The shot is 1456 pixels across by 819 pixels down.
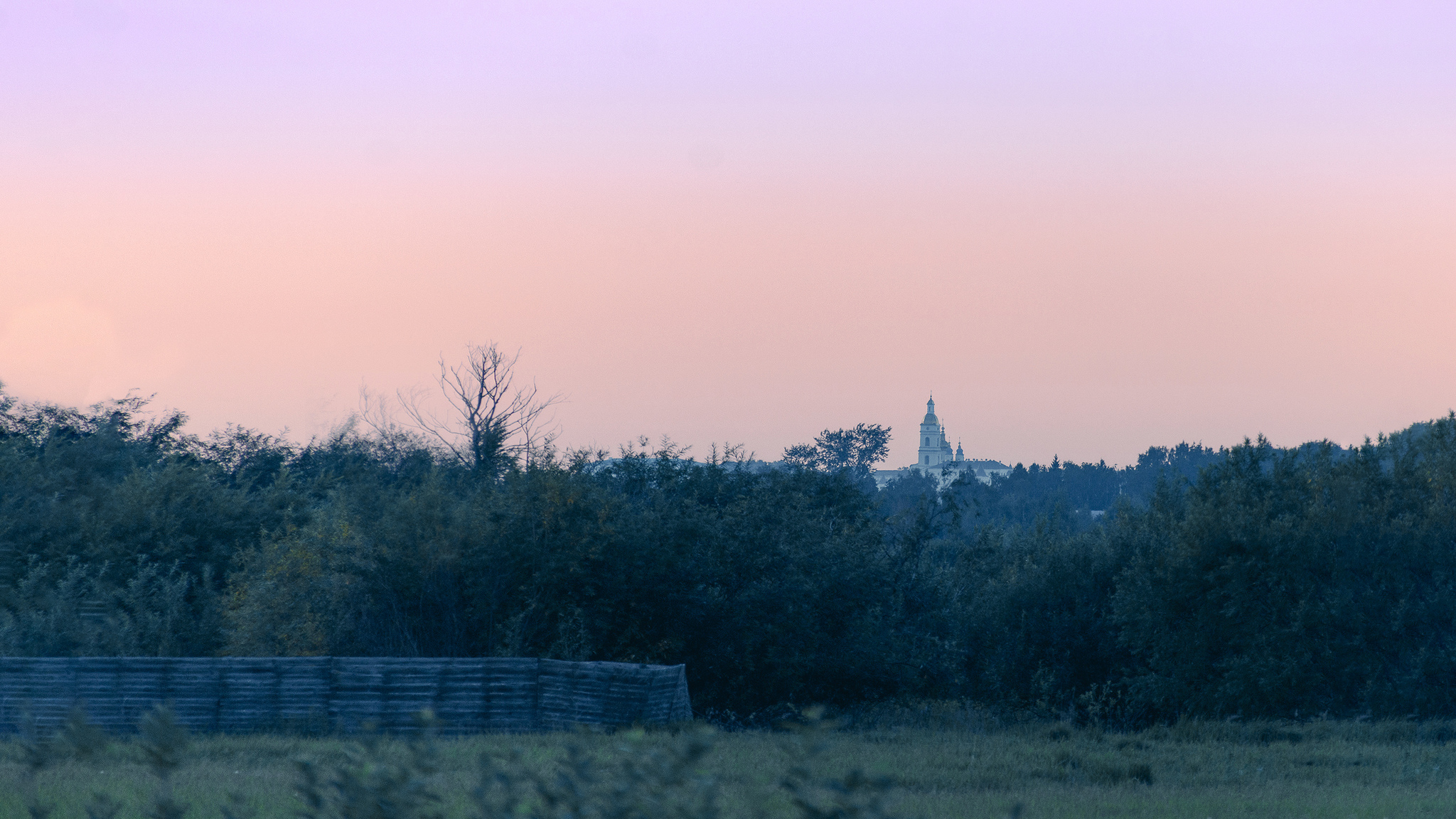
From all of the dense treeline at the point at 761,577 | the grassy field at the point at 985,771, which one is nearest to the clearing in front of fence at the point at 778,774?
the grassy field at the point at 985,771

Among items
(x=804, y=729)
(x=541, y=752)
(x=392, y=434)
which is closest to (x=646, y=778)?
(x=804, y=729)

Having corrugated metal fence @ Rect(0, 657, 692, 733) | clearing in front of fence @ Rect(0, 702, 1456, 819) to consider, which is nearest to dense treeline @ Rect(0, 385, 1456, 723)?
corrugated metal fence @ Rect(0, 657, 692, 733)

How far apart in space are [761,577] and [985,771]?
1023cm

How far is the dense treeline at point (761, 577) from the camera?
72.3ft

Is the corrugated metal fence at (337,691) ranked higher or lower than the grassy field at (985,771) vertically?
higher

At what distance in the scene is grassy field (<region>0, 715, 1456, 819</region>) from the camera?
34.1 ft

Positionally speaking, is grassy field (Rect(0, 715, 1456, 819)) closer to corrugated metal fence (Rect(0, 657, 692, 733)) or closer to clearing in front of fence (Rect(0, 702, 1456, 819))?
clearing in front of fence (Rect(0, 702, 1456, 819))

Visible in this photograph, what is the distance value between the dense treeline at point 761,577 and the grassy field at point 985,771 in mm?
4649

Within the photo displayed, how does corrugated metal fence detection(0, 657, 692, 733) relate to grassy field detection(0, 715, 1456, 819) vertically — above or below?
above

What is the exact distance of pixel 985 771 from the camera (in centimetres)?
1377

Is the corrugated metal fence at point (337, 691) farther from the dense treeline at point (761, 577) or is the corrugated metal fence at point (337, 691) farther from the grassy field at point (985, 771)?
the dense treeline at point (761, 577)

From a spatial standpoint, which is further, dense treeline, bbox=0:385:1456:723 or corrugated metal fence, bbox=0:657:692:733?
dense treeline, bbox=0:385:1456:723

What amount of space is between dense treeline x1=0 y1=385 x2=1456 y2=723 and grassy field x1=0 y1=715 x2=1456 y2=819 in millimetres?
4649

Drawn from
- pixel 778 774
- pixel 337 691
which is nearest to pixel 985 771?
pixel 778 774
